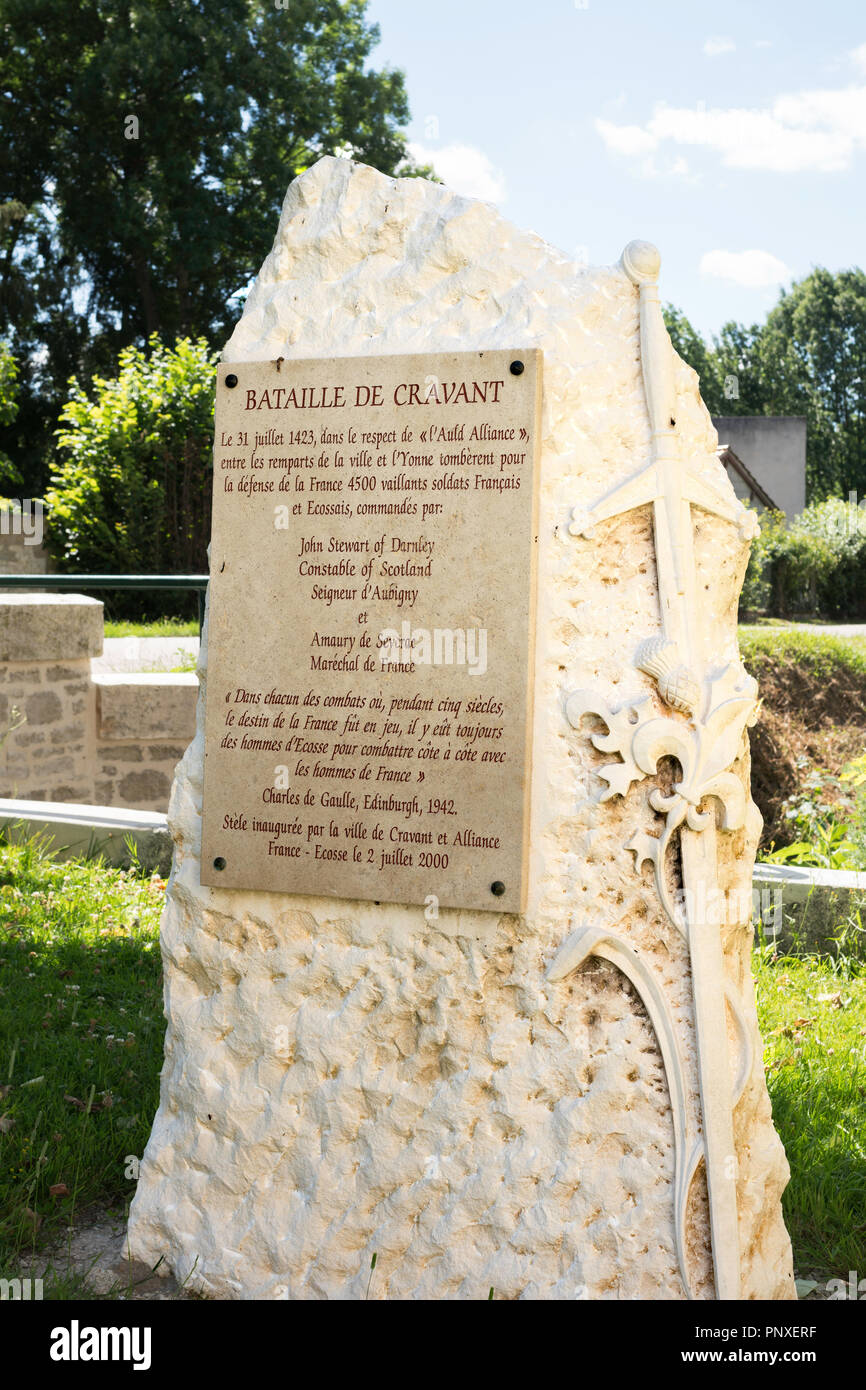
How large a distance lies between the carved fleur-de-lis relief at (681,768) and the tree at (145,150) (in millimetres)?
22178

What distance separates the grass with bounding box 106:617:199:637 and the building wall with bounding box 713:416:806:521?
26.6 meters

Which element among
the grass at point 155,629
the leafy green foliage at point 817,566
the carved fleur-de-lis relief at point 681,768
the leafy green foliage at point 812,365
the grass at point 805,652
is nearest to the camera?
the carved fleur-de-lis relief at point 681,768

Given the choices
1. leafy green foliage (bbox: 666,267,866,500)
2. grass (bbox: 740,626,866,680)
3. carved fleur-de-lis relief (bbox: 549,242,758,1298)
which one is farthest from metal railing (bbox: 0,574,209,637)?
leafy green foliage (bbox: 666,267,866,500)

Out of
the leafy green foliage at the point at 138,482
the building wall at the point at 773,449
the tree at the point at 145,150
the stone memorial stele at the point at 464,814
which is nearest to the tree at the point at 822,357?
the building wall at the point at 773,449

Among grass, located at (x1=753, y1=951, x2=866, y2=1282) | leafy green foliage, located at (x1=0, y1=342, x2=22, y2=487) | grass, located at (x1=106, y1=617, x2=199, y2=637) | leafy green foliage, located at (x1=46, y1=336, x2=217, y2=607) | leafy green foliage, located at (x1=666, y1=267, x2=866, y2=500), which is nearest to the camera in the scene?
grass, located at (x1=753, y1=951, x2=866, y2=1282)

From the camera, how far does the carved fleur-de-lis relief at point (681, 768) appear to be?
7.82 ft

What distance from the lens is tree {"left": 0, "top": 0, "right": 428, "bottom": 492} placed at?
22688 mm

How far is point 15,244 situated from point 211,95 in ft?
15.9

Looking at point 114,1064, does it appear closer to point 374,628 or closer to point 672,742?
point 374,628

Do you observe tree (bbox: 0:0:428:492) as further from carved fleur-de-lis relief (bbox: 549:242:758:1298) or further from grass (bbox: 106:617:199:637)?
carved fleur-de-lis relief (bbox: 549:242:758:1298)

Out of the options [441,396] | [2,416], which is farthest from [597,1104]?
[2,416]

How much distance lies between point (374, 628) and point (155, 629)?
396 inches

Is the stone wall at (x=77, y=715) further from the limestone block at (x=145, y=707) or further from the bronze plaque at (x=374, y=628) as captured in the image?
the bronze plaque at (x=374, y=628)

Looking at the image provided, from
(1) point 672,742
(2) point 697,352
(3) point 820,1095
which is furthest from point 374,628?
(2) point 697,352
